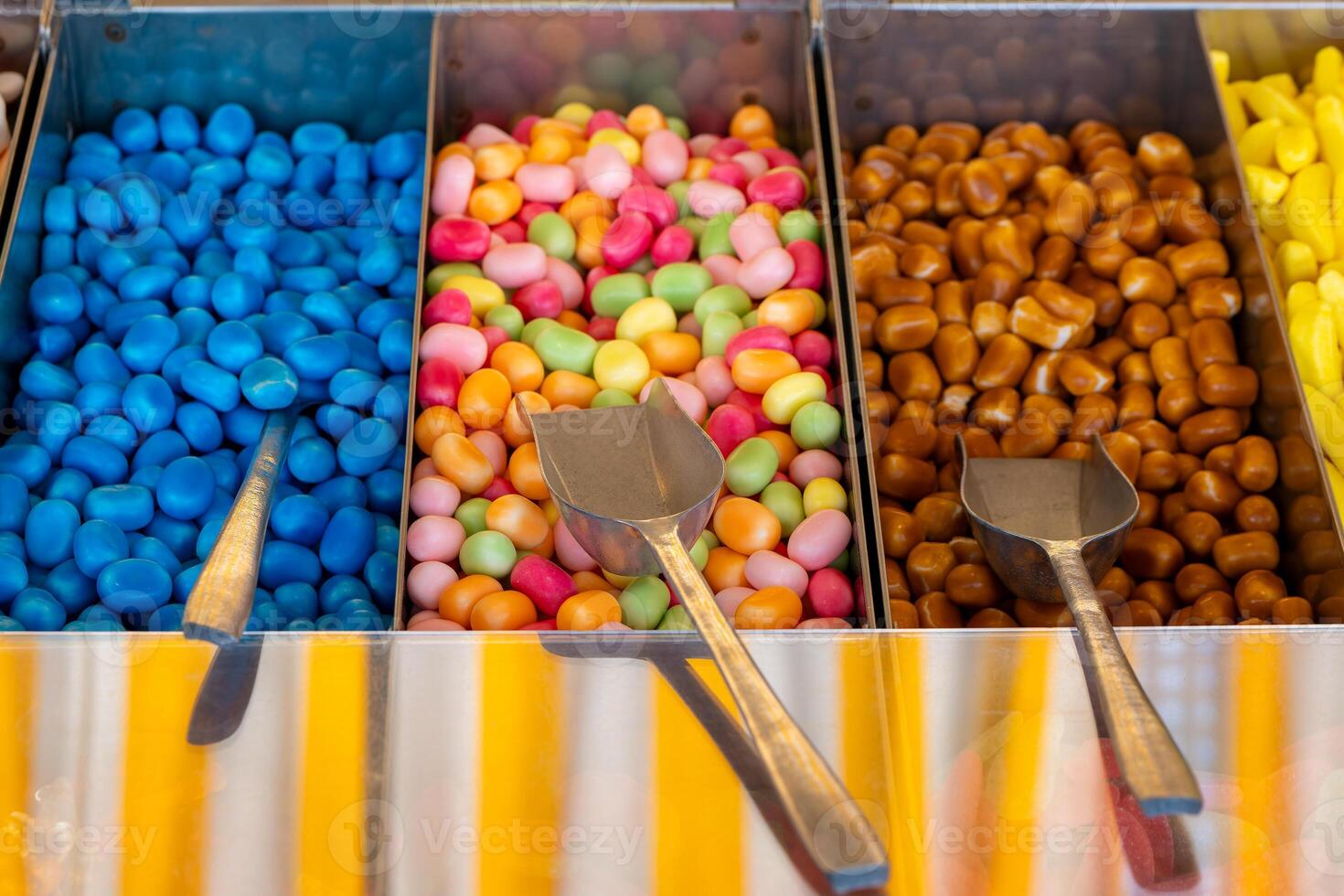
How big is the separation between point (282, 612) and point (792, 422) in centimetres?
58

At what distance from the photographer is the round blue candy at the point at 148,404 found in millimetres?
1372

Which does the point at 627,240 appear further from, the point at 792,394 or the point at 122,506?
the point at 122,506

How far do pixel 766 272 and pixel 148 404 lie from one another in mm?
742

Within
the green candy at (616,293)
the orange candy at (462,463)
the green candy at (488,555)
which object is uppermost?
the green candy at (616,293)

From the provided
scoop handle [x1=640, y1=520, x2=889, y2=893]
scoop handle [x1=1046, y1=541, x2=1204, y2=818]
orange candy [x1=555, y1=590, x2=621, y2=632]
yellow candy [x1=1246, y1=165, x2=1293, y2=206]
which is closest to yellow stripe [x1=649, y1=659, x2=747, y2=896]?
scoop handle [x1=640, y1=520, x2=889, y2=893]

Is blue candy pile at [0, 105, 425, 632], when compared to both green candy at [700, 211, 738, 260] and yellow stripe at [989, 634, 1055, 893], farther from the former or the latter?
yellow stripe at [989, 634, 1055, 893]

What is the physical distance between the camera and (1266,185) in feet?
5.32

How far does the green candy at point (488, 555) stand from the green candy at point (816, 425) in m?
0.35

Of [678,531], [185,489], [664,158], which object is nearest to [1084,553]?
[678,531]

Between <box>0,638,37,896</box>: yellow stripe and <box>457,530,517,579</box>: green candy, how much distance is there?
40cm

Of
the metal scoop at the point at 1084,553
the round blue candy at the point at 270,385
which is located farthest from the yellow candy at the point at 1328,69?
the round blue candy at the point at 270,385

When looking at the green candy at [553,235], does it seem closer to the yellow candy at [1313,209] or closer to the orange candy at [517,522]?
the orange candy at [517,522]

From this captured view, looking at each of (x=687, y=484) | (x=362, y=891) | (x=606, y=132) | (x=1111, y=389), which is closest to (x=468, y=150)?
(x=606, y=132)

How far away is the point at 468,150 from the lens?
65.3 inches
